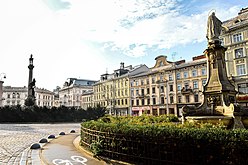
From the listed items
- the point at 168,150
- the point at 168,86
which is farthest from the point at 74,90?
the point at 168,150

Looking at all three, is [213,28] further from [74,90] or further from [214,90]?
[74,90]

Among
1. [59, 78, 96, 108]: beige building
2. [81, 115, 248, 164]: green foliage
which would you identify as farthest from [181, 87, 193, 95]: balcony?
[59, 78, 96, 108]: beige building

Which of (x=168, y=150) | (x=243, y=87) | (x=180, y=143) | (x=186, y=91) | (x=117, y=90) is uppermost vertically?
(x=117, y=90)

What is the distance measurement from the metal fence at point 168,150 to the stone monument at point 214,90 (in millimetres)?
4634

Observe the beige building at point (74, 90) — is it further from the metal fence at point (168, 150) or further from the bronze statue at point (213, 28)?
the metal fence at point (168, 150)

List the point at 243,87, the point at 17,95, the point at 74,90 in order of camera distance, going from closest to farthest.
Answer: the point at 243,87, the point at 74,90, the point at 17,95

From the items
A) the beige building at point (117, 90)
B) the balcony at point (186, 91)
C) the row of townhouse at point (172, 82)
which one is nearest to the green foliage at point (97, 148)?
the row of townhouse at point (172, 82)

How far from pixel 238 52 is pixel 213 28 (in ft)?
91.1

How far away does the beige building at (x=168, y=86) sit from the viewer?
153 feet

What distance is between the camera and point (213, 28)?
13.6 metres

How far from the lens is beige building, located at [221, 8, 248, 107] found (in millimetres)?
35906

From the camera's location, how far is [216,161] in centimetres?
597

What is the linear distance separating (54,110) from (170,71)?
28704 millimetres

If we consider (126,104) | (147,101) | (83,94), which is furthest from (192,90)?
(83,94)
